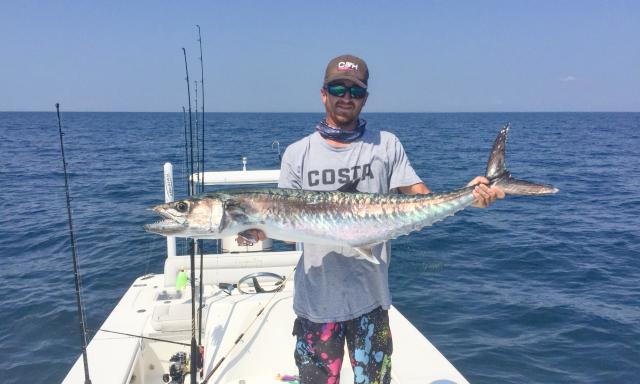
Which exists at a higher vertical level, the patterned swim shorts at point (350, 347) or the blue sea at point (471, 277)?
the patterned swim shorts at point (350, 347)

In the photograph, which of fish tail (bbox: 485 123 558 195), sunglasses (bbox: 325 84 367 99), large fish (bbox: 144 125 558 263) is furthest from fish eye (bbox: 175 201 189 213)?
fish tail (bbox: 485 123 558 195)

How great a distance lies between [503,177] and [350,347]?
1.70 metres

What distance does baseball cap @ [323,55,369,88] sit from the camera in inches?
128

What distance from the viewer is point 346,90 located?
3277 millimetres

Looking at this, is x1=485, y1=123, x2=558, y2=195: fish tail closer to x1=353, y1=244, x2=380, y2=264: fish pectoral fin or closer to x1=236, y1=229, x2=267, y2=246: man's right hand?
x1=353, y1=244, x2=380, y2=264: fish pectoral fin

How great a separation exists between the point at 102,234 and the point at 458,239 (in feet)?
35.8

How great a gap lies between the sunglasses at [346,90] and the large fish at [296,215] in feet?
2.08

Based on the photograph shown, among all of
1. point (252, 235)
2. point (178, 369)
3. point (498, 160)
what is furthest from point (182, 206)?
point (178, 369)

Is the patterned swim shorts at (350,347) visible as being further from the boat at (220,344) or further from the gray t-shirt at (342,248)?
the boat at (220,344)

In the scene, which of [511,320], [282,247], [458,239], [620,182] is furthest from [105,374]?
[620,182]

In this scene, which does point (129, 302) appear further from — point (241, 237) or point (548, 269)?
point (548, 269)

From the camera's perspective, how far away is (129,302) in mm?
6809

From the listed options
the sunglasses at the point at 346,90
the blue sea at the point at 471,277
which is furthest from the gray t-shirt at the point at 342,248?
the blue sea at the point at 471,277

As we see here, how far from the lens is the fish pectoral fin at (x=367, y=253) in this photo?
10.3 feet
